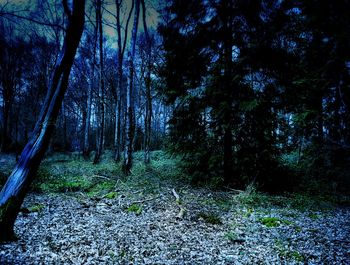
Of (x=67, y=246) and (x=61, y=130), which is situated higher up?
(x=61, y=130)

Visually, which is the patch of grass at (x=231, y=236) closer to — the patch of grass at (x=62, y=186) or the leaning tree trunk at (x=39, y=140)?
the leaning tree trunk at (x=39, y=140)

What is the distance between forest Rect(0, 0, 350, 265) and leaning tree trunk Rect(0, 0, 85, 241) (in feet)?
0.07

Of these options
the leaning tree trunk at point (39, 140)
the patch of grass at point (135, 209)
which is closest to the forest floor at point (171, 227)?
Result: the patch of grass at point (135, 209)

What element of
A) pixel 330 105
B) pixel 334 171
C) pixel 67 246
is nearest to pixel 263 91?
pixel 330 105

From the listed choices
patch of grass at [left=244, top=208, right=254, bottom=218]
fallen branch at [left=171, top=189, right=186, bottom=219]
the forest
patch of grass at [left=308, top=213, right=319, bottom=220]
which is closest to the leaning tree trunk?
the forest

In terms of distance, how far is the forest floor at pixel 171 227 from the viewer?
3857mm

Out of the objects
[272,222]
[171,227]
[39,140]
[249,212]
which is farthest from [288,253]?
[39,140]

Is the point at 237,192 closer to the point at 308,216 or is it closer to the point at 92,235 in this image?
the point at 308,216

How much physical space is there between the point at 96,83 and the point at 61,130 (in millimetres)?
12362

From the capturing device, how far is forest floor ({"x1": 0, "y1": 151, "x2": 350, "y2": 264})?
3.86 metres

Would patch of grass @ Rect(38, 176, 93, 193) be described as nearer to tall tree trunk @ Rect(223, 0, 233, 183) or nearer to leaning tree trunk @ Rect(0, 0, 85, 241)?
leaning tree trunk @ Rect(0, 0, 85, 241)

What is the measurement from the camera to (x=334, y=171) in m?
7.38

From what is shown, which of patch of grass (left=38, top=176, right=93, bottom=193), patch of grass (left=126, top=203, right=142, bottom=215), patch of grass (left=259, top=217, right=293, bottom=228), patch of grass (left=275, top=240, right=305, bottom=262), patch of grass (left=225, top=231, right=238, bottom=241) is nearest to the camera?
patch of grass (left=275, top=240, right=305, bottom=262)

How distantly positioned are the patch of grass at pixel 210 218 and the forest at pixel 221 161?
38mm
